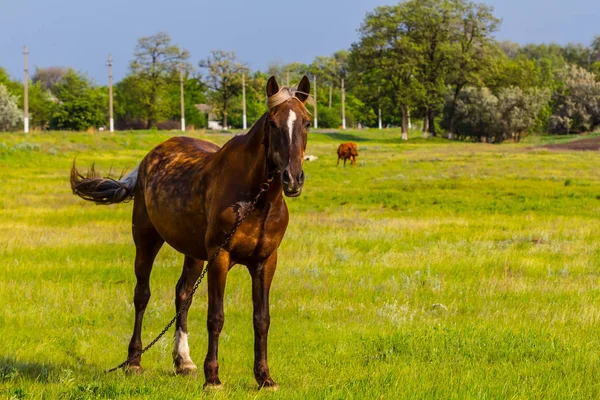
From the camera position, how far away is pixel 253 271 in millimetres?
6867

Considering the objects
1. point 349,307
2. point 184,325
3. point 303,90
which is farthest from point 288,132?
point 349,307

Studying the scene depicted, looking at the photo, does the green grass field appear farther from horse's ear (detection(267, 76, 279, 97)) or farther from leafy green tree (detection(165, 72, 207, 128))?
leafy green tree (detection(165, 72, 207, 128))

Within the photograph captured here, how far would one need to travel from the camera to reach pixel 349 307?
1084 cm

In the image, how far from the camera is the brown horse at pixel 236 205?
619 centimetres

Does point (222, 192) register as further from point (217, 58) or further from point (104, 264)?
point (217, 58)

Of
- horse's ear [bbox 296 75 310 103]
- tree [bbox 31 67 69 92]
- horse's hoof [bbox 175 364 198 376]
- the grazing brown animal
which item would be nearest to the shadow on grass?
horse's hoof [bbox 175 364 198 376]

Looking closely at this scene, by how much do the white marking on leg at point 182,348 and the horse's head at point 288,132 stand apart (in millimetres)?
2754

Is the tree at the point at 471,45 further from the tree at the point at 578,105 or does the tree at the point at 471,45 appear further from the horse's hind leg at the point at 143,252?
the horse's hind leg at the point at 143,252

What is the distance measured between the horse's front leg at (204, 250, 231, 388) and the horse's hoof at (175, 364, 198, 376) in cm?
104

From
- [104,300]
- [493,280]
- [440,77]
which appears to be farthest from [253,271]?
[440,77]

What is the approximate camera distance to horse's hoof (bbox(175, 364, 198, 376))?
7.71 metres

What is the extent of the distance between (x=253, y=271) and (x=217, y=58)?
119682 mm

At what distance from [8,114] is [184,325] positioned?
297 feet

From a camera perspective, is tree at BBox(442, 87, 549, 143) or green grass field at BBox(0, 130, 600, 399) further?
tree at BBox(442, 87, 549, 143)
